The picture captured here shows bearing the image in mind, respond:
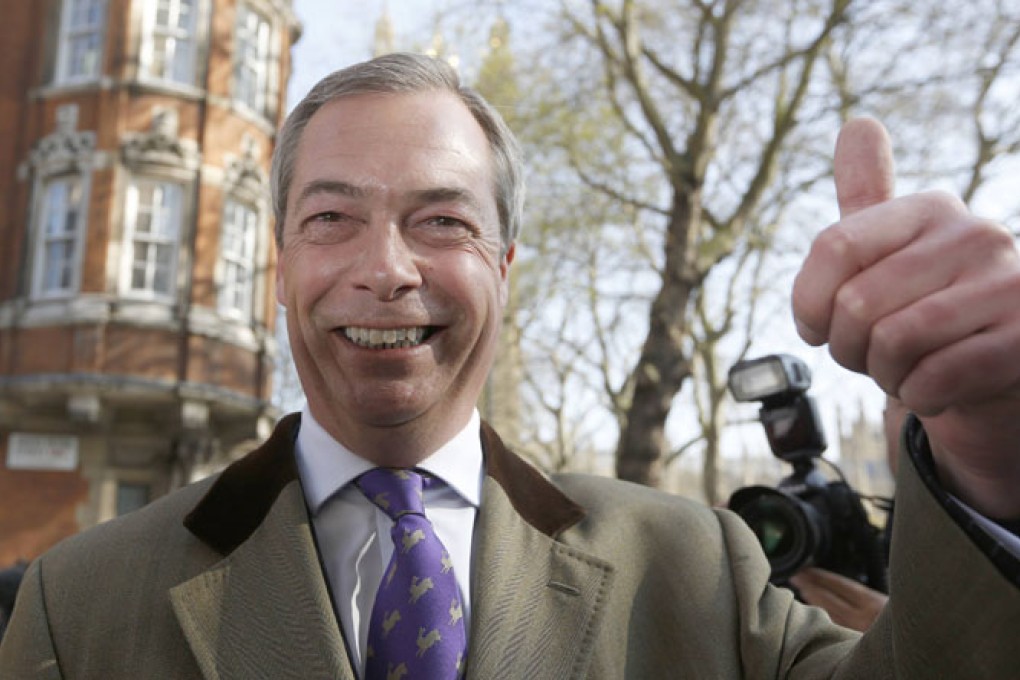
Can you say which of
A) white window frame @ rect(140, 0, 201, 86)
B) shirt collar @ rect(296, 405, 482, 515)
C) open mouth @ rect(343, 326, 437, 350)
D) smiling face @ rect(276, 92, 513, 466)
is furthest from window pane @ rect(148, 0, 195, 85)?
open mouth @ rect(343, 326, 437, 350)

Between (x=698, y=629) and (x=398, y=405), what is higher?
(x=398, y=405)

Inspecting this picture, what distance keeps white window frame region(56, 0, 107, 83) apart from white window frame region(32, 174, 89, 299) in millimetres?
1775

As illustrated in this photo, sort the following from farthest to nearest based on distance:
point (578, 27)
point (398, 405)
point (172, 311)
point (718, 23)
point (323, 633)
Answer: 1. point (172, 311)
2. point (578, 27)
3. point (718, 23)
4. point (398, 405)
5. point (323, 633)

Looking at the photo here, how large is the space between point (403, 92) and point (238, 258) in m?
14.0

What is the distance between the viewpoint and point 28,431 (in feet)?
47.3

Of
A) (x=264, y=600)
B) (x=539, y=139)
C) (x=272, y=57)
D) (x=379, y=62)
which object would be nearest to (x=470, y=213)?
(x=379, y=62)

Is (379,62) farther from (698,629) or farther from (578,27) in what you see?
(578,27)

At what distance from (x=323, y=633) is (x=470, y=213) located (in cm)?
87

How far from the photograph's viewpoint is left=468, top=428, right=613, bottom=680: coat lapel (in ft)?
5.61

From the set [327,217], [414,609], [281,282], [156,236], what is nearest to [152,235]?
[156,236]

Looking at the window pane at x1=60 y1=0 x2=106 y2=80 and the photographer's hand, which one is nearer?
the photographer's hand

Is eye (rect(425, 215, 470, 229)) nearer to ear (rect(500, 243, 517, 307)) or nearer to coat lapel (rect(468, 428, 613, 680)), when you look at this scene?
ear (rect(500, 243, 517, 307))

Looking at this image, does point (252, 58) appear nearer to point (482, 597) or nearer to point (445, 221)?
point (445, 221)

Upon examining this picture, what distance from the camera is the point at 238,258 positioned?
50.4 feet
